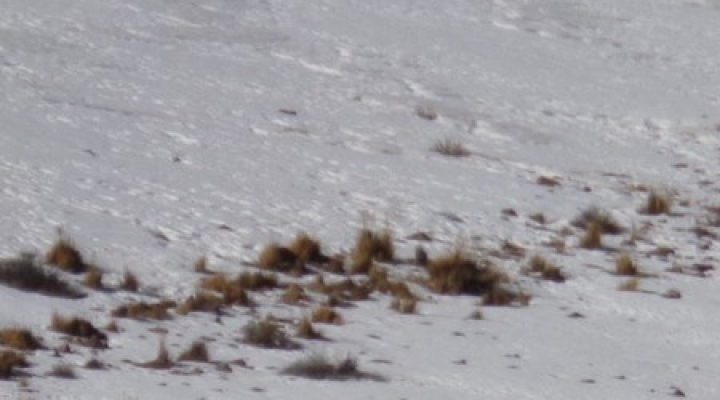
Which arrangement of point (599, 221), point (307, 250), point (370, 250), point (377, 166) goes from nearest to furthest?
point (307, 250), point (370, 250), point (599, 221), point (377, 166)

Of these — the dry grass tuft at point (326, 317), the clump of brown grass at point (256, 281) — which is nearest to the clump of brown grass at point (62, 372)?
the dry grass tuft at point (326, 317)

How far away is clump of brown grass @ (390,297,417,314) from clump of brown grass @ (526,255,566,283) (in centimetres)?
146

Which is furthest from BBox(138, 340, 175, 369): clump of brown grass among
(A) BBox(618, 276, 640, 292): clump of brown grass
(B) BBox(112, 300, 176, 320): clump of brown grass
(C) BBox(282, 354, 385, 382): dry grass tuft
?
(A) BBox(618, 276, 640, 292): clump of brown grass

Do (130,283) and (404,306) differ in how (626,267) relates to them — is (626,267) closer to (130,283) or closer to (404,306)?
(404,306)

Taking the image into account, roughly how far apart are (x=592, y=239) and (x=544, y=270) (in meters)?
1.20

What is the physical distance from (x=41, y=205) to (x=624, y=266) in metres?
4.20

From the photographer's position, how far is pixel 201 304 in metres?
11.4

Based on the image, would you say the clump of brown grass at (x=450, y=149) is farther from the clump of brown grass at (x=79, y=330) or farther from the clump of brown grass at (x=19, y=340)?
the clump of brown grass at (x=19, y=340)

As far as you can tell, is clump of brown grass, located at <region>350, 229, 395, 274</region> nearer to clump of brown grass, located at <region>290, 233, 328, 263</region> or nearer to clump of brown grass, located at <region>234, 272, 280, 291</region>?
clump of brown grass, located at <region>290, 233, 328, 263</region>

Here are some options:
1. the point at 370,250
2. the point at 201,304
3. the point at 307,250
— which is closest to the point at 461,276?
the point at 370,250

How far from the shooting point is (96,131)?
15.6 m

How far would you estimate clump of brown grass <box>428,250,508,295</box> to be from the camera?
41.5 feet

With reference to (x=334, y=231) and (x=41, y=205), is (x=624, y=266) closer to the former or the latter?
(x=334, y=231)

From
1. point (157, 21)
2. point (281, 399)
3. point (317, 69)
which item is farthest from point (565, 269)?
point (157, 21)
